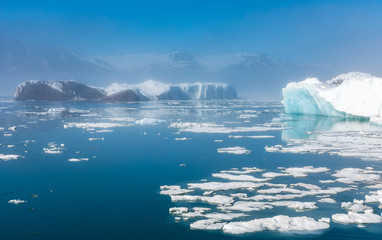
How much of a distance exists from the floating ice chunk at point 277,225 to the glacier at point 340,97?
21.6m

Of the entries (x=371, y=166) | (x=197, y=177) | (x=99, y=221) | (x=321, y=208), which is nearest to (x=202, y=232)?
(x=99, y=221)

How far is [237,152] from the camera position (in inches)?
564

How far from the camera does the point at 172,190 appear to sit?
9188 mm

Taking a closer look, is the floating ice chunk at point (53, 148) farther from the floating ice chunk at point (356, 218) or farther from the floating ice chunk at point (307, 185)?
the floating ice chunk at point (356, 218)

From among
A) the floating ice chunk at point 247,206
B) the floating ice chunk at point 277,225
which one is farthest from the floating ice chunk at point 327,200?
the floating ice chunk at point 277,225

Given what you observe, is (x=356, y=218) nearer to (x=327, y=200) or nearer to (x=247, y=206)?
(x=327, y=200)

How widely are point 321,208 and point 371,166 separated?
4.83 m

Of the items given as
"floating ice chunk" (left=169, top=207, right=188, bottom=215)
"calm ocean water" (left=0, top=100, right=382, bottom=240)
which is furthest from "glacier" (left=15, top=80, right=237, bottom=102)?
"floating ice chunk" (left=169, top=207, right=188, bottom=215)

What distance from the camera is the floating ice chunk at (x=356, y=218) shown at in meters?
6.92

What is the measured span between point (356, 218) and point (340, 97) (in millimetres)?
22661

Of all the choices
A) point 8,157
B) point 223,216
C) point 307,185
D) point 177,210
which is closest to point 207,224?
point 223,216

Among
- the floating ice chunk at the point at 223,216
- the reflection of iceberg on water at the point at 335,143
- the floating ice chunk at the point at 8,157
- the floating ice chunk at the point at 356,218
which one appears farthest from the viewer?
the reflection of iceberg on water at the point at 335,143

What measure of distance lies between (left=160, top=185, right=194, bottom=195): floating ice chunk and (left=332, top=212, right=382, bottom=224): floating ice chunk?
131 inches

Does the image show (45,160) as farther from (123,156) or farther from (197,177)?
(197,177)
